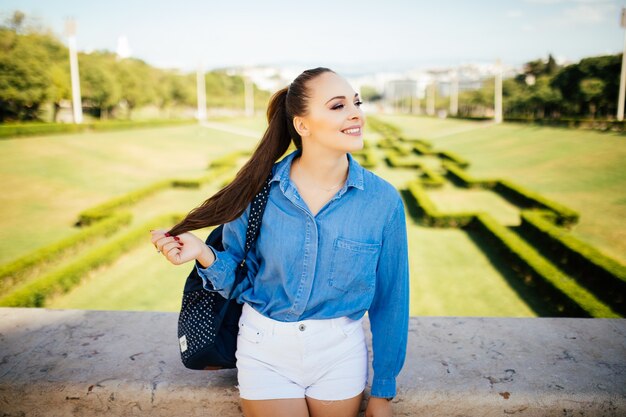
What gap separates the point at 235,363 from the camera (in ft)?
6.42

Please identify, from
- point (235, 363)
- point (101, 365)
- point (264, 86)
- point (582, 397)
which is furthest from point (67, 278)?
point (264, 86)

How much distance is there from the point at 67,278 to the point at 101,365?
17.1ft

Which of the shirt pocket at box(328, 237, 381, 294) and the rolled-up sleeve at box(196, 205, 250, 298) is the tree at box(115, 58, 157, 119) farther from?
the shirt pocket at box(328, 237, 381, 294)

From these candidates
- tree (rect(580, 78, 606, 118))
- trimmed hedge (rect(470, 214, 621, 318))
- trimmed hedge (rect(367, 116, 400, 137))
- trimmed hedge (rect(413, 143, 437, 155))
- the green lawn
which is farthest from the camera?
trimmed hedge (rect(367, 116, 400, 137))

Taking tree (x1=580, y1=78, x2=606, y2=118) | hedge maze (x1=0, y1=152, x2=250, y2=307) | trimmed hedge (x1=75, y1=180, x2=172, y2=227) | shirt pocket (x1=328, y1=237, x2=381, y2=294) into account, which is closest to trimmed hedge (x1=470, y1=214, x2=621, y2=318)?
shirt pocket (x1=328, y1=237, x2=381, y2=294)

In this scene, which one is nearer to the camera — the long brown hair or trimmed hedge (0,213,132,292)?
the long brown hair

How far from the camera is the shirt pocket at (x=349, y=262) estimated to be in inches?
72.4

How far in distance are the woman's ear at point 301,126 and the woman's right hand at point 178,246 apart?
62 cm

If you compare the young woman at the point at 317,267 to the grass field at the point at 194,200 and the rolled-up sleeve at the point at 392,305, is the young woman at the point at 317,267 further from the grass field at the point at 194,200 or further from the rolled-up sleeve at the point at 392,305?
the grass field at the point at 194,200

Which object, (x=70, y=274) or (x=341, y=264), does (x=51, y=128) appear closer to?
(x=70, y=274)

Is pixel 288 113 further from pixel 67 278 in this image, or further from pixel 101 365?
pixel 67 278

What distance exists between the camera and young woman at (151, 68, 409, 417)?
1.78m

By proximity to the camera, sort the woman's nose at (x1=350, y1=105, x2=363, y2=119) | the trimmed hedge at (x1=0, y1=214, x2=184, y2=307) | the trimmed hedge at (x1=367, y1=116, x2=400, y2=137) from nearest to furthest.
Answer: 1. the woman's nose at (x1=350, y1=105, x2=363, y2=119)
2. the trimmed hedge at (x1=0, y1=214, x2=184, y2=307)
3. the trimmed hedge at (x1=367, y1=116, x2=400, y2=137)

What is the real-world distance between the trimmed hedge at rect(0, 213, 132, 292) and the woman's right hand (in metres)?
6.00
